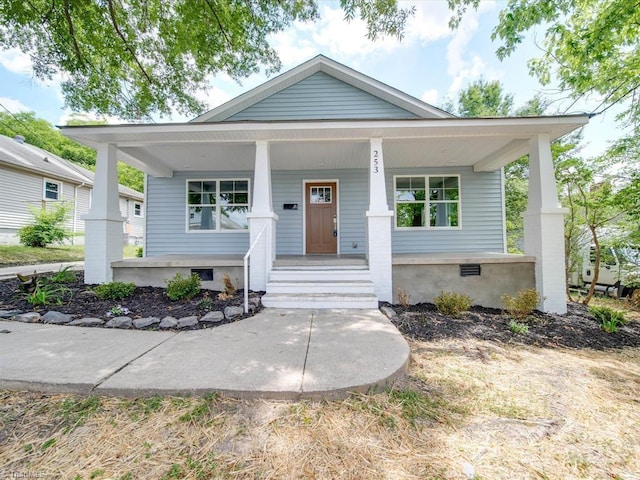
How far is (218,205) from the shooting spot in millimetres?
7691

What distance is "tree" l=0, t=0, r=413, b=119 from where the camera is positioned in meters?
5.60

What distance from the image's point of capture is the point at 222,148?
585 cm

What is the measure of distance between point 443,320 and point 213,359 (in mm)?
3188

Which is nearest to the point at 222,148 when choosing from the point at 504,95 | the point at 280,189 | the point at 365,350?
the point at 280,189

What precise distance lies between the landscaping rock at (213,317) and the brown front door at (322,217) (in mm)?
3920

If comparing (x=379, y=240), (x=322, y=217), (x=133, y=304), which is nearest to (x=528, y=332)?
(x=379, y=240)

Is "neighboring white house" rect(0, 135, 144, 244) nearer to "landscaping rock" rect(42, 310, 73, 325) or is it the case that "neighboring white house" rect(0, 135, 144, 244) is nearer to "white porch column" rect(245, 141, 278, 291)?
"landscaping rock" rect(42, 310, 73, 325)

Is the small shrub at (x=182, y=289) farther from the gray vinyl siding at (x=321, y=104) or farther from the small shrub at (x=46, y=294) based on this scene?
the gray vinyl siding at (x=321, y=104)

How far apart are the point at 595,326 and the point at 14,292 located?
967cm

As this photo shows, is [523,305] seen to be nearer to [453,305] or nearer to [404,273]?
[453,305]

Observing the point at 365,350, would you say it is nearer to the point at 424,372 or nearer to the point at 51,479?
the point at 424,372

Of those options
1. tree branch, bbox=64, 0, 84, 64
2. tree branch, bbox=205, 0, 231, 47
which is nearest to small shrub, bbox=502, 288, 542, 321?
tree branch, bbox=205, 0, 231, 47

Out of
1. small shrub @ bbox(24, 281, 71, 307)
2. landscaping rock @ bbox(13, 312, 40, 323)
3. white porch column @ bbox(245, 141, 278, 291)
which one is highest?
white porch column @ bbox(245, 141, 278, 291)

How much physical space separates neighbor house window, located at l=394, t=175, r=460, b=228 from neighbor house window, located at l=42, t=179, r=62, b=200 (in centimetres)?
1678
